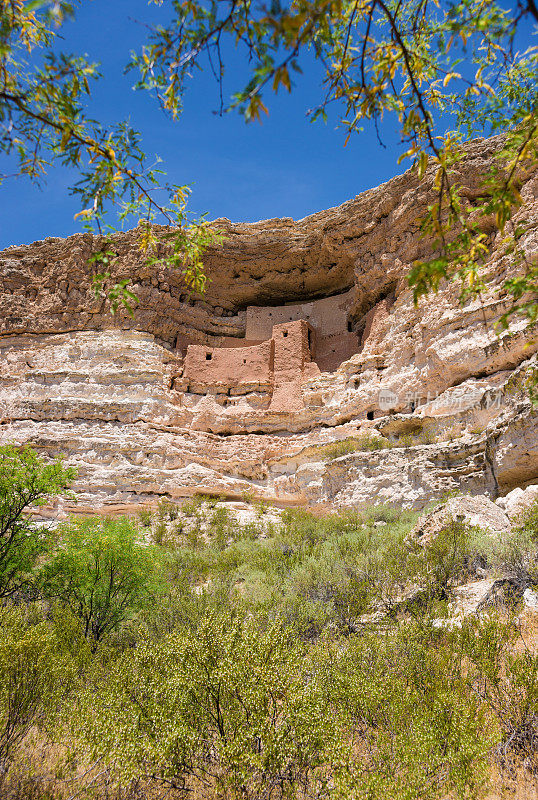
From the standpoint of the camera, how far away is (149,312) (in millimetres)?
17156

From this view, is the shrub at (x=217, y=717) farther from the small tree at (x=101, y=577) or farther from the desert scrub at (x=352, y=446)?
the desert scrub at (x=352, y=446)

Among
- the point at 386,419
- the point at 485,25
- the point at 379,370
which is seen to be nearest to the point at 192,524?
the point at 386,419

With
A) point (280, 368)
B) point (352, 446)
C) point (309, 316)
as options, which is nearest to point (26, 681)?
point (352, 446)

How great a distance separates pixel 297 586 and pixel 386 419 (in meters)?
6.94

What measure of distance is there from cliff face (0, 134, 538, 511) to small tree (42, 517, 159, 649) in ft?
19.2

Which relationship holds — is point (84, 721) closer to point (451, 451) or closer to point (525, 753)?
point (525, 753)

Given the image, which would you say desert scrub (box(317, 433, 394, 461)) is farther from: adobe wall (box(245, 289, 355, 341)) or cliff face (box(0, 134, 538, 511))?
adobe wall (box(245, 289, 355, 341))

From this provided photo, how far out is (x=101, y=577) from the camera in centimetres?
642

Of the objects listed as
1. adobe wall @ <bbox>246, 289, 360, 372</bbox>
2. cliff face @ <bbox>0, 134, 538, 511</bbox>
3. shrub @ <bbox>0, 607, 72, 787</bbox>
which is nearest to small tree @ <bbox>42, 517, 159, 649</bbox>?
shrub @ <bbox>0, 607, 72, 787</bbox>

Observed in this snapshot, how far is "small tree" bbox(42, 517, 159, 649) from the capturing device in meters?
6.14

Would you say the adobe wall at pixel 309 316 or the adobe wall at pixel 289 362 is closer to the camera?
the adobe wall at pixel 289 362

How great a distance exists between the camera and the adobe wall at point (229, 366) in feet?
53.0

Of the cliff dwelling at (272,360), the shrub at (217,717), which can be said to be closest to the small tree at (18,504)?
the shrub at (217,717)

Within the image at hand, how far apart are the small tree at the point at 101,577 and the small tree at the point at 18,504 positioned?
1.34 ft
